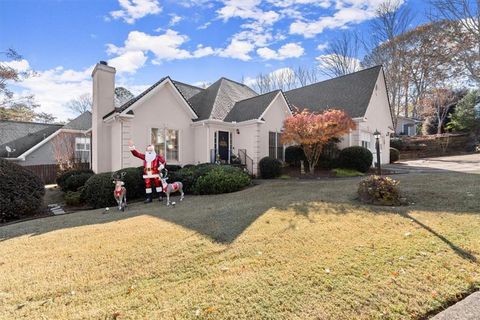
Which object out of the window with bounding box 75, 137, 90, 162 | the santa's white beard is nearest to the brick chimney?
the santa's white beard

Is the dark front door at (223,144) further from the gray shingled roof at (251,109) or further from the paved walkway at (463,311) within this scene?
the paved walkway at (463,311)

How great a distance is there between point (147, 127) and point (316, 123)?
890cm

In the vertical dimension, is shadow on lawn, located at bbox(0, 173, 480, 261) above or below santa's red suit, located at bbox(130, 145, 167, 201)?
below

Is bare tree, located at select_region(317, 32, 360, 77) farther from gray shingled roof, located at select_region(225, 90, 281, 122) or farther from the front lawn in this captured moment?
the front lawn

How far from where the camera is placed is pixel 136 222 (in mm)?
6473

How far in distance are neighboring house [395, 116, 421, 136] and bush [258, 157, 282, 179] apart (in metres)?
33.9

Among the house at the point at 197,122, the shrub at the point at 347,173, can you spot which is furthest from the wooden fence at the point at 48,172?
the shrub at the point at 347,173

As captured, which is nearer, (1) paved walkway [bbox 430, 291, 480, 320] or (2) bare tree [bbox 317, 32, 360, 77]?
(1) paved walkway [bbox 430, 291, 480, 320]

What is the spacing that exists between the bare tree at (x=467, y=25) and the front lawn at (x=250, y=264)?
2845 cm

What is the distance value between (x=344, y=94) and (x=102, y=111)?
17.1 metres

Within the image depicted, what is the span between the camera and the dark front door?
596 inches

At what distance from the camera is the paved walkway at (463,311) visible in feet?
8.79

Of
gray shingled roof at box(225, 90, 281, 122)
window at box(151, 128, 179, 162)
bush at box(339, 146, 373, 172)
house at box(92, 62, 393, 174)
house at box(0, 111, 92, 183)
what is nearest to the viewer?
house at box(92, 62, 393, 174)

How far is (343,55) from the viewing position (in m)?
35.8
